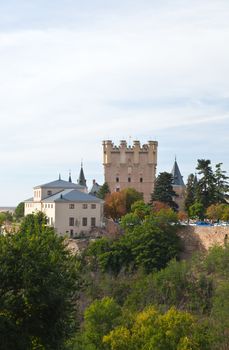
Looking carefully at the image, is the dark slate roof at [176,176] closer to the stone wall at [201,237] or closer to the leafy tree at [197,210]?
the leafy tree at [197,210]

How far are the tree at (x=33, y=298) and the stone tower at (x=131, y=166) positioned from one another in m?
47.2

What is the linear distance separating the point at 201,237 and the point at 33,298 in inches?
1063

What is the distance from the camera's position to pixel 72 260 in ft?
68.6

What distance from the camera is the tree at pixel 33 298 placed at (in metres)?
18.5

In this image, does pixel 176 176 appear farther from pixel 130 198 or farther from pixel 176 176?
pixel 130 198

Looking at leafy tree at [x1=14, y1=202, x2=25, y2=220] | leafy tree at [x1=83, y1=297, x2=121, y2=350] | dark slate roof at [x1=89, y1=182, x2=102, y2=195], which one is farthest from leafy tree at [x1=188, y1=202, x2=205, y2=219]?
leafy tree at [x1=83, y1=297, x2=121, y2=350]

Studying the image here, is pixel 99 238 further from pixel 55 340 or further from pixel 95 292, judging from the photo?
pixel 55 340

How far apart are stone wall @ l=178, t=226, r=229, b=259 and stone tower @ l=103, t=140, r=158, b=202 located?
21115 millimetres

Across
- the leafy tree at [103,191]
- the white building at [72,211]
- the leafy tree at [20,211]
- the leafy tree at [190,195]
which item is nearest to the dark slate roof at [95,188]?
the leafy tree at [103,191]

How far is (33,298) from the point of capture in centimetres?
1866

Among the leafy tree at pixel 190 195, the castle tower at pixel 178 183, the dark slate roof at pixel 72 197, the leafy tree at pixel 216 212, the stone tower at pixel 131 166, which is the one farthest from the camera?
the castle tower at pixel 178 183

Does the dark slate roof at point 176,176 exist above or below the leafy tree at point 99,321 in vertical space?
above

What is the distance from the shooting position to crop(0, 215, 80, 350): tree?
18.5 meters

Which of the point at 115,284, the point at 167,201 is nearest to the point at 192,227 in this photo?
the point at 115,284
